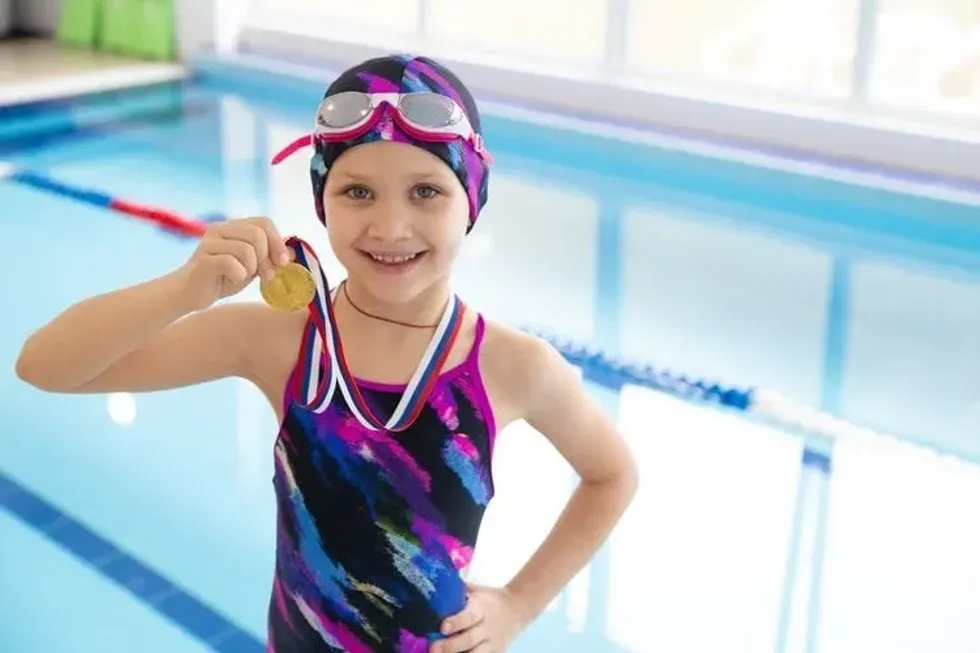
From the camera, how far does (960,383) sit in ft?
13.3

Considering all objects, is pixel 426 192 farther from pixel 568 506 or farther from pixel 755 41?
pixel 755 41

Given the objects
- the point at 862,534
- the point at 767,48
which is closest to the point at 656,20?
the point at 767,48

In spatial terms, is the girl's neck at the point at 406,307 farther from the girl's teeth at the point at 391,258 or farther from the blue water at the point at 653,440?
the blue water at the point at 653,440

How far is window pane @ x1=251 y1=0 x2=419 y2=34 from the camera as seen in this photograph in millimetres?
8352

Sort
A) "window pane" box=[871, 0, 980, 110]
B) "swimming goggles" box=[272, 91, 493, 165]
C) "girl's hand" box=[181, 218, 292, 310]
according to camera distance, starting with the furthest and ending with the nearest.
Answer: "window pane" box=[871, 0, 980, 110] < "swimming goggles" box=[272, 91, 493, 165] < "girl's hand" box=[181, 218, 292, 310]

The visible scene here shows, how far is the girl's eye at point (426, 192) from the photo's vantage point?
1306 millimetres

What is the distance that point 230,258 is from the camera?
1.17 m

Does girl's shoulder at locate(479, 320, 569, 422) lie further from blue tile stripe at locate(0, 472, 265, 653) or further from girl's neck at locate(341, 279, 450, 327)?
blue tile stripe at locate(0, 472, 265, 653)

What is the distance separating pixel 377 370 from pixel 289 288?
0.14 m

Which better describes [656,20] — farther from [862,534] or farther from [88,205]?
[862,534]

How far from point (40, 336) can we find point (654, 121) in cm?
580

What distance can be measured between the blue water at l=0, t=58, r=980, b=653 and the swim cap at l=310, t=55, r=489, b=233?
1518 millimetres

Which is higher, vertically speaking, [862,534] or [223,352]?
[223,352]

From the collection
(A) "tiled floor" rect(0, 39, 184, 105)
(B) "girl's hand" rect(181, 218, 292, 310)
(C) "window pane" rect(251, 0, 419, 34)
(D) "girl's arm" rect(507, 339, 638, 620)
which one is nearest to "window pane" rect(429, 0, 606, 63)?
(C) "window pane" rect(251, 0, 419, 34)
